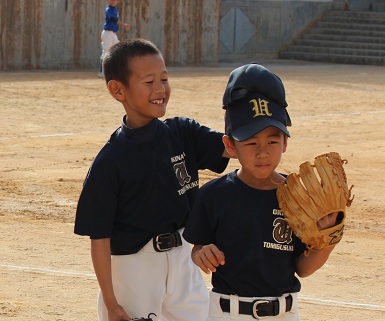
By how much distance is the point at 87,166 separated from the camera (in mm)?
11594

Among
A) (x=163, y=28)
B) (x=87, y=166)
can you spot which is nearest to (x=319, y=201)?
(x=87, y=166)

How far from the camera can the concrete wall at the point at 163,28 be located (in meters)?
24.4

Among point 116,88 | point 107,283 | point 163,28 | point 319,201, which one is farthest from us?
point 163,28

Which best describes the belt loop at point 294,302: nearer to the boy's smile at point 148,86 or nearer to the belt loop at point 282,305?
the belt loop at point 282,305

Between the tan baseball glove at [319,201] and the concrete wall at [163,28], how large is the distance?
2109 cm

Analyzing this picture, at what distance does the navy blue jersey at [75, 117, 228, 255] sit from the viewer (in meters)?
4.09

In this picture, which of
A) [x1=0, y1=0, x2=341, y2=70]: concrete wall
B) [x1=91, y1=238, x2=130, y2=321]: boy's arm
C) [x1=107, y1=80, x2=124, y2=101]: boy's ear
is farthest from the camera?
[x1=0, y1=0, x2=341, y2=70]: concrete wall

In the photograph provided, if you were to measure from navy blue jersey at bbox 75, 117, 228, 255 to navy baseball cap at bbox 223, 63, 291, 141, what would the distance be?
2.16ft

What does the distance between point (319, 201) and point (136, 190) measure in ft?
3.22

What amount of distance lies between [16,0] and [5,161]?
41.8 feet

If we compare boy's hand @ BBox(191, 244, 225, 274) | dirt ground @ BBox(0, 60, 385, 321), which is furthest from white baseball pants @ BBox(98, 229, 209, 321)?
dirt ground @ BBox(0, 60, 385, 321)

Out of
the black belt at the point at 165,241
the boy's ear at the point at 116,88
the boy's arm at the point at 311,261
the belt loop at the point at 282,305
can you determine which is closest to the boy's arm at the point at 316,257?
the boy's arm at the point at 311,261

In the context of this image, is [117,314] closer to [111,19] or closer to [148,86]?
[148,86]

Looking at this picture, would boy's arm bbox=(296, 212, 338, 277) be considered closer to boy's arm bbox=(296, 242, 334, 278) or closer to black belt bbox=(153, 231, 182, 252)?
boy's arm bbox=(296, 242, 334, 278)
